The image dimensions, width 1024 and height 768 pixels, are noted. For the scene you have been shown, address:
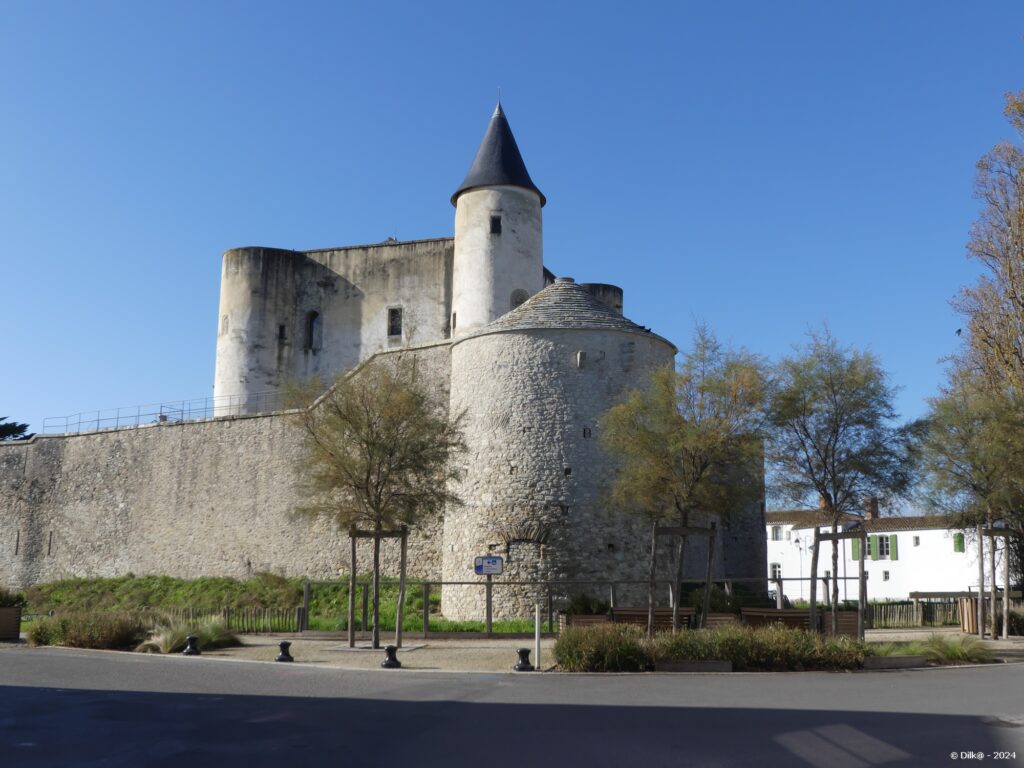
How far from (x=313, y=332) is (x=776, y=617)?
25.6m

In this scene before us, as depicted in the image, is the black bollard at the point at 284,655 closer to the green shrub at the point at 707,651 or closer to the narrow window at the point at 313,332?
the green shrub at the point at 707,651

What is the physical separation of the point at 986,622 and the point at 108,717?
19.6 meters

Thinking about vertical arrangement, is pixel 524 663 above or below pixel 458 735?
below

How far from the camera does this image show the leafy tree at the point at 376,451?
749 inches

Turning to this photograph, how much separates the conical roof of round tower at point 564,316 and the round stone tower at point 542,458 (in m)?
0.04

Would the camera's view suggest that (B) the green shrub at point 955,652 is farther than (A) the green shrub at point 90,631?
No

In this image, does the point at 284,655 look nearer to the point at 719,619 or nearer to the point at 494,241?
the point at 719,619

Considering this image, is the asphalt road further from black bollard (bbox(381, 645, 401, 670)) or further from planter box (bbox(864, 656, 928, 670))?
black bollard (bbox(381, 645, 401, 670))

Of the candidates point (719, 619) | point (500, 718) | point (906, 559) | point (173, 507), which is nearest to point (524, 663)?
point (500, 718)

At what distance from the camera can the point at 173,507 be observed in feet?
111

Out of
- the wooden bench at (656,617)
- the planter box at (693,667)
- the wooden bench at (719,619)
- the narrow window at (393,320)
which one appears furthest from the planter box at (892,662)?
the narrow window at (393,320)

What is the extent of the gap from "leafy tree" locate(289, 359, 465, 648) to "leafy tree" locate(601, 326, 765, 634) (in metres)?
3.70

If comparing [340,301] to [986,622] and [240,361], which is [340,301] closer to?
[240,361]

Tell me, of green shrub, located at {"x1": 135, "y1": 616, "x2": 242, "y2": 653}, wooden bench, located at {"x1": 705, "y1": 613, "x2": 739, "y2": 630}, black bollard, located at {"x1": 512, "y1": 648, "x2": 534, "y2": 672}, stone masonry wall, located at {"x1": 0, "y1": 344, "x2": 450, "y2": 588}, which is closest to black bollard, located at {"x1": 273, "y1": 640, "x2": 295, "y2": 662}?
green shrub, located at {"x1": 135, "y1": 616, "x2": 242, "y2": 653}
